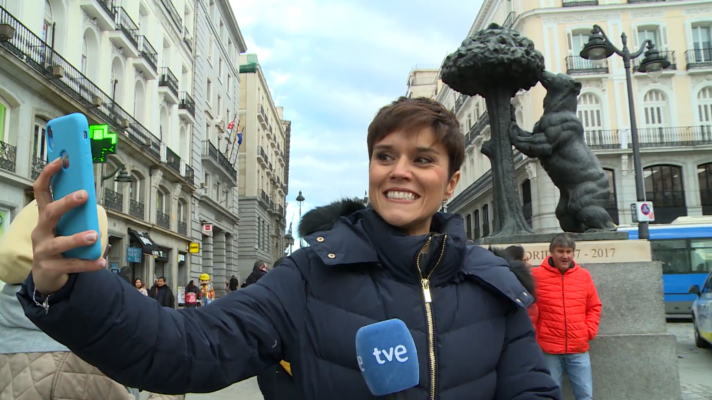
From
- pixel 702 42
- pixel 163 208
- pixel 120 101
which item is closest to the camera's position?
pixel 120 101

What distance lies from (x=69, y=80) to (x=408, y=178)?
62.2 feet

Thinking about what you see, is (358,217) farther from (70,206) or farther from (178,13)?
(178,13)

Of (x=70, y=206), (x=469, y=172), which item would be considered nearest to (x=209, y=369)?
(x=70, y=206)

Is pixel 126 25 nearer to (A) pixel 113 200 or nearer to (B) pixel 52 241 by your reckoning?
(A) pixel 113 200

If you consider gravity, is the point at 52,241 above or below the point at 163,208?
below

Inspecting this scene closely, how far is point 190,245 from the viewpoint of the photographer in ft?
94.5

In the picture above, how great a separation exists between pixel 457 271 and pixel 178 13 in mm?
30738

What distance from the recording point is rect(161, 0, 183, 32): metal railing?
2682 cm

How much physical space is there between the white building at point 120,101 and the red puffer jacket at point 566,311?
46.1 ft

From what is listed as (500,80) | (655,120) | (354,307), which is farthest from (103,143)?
(655,120)

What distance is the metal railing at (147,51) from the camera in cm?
2359

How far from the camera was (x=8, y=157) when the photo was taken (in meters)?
14.5

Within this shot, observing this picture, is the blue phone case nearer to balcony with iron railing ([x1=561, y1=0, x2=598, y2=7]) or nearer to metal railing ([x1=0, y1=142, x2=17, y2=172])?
metal railing ([x1=0, y1=142, x2=17, y2=172])

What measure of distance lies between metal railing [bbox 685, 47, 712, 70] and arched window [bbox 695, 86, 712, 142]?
1.39 meters
